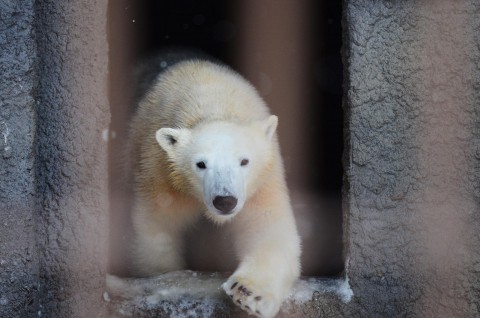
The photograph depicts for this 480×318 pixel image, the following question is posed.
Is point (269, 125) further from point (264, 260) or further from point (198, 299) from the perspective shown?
point (198, 299)

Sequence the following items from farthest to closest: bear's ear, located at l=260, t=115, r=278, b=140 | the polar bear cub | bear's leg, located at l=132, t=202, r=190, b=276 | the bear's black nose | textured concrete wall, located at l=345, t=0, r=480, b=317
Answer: bear's leg, located at l=132, t=202, r=190, b=276 < bear's ear, located at l=260, t=115, r=278, b=140 < textured concrete wall, located at l=345, t=0, r=480, b=317 < the polar bear cub < the bear's black nose

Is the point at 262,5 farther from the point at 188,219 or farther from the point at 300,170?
the point at 188,219

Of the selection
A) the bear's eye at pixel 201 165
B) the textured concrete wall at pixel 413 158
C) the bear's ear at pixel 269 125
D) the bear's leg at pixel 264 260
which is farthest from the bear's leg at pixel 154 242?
the textured concrete wall at pixel 413 158

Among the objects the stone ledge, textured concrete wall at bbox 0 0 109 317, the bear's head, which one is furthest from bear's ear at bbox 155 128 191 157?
the stone ledge

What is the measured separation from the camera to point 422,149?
8.73 feet

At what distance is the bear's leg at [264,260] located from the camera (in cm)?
238

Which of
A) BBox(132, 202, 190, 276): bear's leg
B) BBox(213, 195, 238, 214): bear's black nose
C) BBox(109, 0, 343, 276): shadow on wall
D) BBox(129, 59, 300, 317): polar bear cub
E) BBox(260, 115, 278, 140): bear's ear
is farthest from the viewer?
BBox(109, 0, 343, 276): shadow on wall

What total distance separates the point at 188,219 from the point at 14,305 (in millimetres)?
769

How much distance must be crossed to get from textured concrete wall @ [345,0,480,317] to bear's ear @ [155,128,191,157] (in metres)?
0.59

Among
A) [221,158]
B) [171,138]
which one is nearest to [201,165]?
[221,158]

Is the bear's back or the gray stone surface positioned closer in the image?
the gray stone surface

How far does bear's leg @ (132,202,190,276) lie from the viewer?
9.47 feet

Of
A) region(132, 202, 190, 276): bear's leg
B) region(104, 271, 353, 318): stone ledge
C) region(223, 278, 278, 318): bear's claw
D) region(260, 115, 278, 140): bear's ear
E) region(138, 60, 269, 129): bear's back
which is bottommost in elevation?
region(104, 271, 353, 318): stone ledge

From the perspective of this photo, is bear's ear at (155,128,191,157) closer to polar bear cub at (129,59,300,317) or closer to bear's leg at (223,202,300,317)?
polar bear cub at (129,59,300,317)
